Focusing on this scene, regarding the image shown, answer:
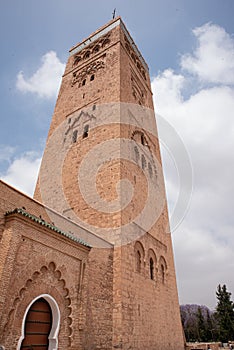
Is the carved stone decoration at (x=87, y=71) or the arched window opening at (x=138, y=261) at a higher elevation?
the carved stone decoration at (x=87, y=71)

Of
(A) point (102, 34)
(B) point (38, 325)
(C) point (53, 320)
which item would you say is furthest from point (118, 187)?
(A) point (102, 34)

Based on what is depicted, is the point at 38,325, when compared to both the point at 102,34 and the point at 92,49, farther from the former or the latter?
the point at 102,34

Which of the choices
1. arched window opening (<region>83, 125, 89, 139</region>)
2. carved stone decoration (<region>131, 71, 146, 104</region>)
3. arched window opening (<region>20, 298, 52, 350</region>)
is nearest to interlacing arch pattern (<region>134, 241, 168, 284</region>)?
arched window opening (<region>20, 298, 52, 350</region>)

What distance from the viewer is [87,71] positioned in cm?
1725

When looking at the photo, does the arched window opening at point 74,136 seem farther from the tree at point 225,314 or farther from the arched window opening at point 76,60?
the tree at point 225,314

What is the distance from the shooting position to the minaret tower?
342 inches

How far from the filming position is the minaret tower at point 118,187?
868 centimetres

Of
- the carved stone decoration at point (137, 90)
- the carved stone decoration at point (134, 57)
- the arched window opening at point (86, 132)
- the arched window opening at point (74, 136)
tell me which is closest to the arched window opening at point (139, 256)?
the arched window opening at point (86, 132)

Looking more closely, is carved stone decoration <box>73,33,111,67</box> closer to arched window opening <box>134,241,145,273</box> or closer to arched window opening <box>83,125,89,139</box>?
arched window opening <box>83,125,89,139</box>

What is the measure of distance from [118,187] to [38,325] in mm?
5638

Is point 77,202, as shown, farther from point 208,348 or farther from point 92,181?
point 208,348

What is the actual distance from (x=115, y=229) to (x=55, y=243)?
3.11 metres

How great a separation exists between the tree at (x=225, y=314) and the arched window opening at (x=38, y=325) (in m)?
33.5

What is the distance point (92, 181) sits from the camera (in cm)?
1157
